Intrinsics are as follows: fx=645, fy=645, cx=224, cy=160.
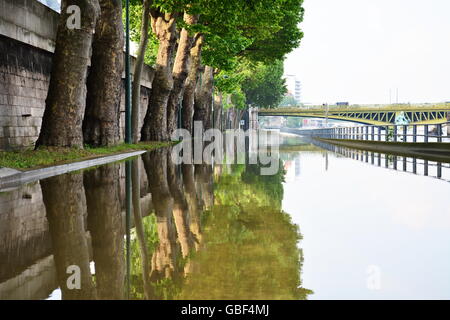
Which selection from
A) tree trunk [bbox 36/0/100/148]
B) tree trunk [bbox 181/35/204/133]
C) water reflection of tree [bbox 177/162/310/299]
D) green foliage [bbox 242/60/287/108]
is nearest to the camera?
water reflection of tree [bbox 177/162/310/299]

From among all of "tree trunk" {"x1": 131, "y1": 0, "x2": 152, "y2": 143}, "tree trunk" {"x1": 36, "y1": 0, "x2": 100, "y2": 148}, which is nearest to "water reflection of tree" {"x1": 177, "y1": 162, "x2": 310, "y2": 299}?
"tree trunk" {"x1": 36, "y1": 0, "x2": 100, "y2": 148}

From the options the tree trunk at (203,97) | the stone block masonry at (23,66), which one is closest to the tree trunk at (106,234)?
the stone block masonry at (23,66)

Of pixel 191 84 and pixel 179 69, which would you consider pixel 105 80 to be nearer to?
pixel 179 69

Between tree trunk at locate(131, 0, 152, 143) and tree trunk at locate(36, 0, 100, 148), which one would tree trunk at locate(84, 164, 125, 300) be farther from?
tree trunk at locate(131, 0, 152, 143)

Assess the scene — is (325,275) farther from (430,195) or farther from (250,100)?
(250,100)

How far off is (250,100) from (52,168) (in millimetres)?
88571

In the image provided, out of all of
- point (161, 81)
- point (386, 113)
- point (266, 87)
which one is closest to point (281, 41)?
point (161, 81)

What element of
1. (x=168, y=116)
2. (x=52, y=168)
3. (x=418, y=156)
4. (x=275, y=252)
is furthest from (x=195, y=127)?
(x=275, y=252)

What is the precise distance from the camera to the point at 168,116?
135 feet

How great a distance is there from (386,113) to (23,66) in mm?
112826

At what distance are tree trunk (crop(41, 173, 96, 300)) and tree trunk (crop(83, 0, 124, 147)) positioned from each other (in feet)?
38.6

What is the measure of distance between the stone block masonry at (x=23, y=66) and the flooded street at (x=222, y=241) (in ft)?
23.2

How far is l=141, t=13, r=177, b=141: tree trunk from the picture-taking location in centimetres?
3541

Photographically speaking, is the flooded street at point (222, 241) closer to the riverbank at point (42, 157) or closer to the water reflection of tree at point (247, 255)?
the water reflection of tree at point (247, 255)
